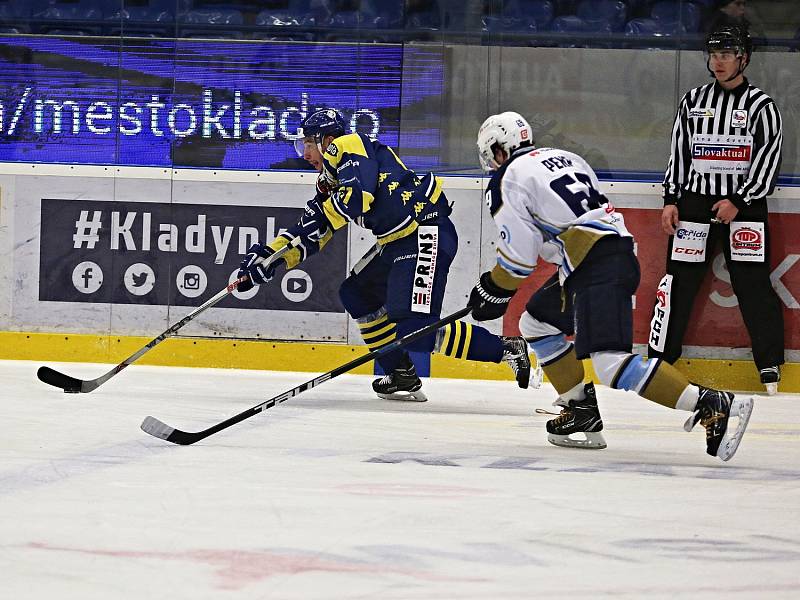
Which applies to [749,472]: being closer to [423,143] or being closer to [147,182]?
[423,143]

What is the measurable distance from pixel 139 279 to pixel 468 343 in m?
1.93

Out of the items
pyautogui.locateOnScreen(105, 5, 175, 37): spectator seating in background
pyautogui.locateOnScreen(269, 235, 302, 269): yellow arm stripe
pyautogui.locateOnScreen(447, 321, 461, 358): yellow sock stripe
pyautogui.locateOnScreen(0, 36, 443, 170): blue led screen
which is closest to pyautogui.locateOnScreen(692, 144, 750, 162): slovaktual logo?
pyautogui.locateOnScreen(0, 36, 443, 170): blue led screen

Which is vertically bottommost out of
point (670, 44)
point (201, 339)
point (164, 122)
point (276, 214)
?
point (201, 339)

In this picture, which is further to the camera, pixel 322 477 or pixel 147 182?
pixel 147 182

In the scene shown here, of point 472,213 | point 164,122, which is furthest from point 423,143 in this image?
point 164,122

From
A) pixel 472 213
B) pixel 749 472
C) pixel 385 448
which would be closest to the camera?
pixel 749 472

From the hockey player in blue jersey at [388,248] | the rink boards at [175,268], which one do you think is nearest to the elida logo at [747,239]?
the rink boards at [175,268]

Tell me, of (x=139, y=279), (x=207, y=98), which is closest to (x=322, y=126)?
(x=207, y=98)

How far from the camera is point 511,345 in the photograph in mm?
4805

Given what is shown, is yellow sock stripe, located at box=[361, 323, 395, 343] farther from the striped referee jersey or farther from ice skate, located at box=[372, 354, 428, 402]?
the striped referee jersey

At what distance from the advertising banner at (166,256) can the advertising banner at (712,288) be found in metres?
0.96

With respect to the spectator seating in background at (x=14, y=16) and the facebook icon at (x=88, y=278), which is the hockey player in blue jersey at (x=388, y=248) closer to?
the facebook icon at (x=88, y=278)

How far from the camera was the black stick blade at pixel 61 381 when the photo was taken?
4897mm

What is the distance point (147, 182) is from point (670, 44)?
2.51 m
